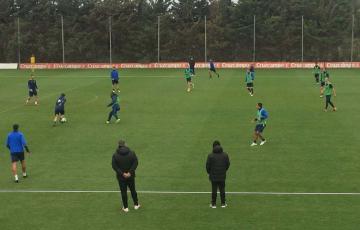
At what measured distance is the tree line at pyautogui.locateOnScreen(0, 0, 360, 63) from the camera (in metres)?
85.5

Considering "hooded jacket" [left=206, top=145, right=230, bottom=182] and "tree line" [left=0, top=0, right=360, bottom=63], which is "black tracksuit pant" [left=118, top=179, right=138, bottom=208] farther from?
"tree line" [left=0, top=0, right=360, bottom=63]

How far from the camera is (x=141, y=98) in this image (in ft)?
133

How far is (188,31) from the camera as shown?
87.8 metres

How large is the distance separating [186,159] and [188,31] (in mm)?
67127

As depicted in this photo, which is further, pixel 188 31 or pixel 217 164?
pixel 188 31

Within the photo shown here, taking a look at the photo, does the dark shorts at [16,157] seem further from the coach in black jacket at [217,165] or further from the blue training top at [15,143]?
the coach in black jacket at [217,165]

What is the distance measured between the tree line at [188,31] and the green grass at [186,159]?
141ft

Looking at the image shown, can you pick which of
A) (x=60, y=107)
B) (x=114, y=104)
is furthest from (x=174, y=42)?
(x=60, y=107)

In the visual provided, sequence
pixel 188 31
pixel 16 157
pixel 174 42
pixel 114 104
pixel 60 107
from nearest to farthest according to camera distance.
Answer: pixel 16 157
pixel 60 107
pixel 114 104
pixel 174 42
pixel 188 31

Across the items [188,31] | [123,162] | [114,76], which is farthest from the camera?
[188,31]

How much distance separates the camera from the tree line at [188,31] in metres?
85.5

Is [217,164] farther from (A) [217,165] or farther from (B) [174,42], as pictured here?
(B) [174,42]

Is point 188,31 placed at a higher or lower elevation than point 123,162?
higher

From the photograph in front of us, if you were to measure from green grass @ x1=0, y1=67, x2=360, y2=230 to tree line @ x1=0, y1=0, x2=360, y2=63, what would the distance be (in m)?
43.0
